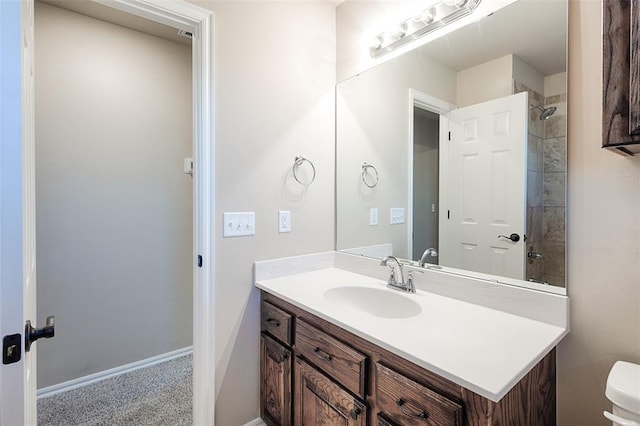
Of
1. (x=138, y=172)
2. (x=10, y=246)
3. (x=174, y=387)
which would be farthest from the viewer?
(x=138, y=172)

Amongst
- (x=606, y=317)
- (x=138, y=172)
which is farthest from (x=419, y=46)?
(x=138, y=172)

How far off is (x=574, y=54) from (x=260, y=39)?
4.57 feet

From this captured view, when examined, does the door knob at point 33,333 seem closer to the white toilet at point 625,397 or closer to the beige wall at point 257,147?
the beige wall at point 257,147

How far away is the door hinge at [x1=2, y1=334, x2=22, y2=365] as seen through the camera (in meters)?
0.57

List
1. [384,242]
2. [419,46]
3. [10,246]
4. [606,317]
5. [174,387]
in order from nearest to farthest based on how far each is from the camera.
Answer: [10,246], [606,317], [419,46], [384,242], [174,387]

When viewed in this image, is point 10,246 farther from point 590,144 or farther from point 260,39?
point 590,144

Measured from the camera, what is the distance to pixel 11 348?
583mm

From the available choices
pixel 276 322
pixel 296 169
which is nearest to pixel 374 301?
pixel 276 322

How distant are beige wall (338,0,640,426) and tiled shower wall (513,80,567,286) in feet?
0.09

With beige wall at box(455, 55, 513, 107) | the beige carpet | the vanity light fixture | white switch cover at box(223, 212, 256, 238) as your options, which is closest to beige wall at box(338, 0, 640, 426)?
beige wall at box(455, 55, 513, 107)

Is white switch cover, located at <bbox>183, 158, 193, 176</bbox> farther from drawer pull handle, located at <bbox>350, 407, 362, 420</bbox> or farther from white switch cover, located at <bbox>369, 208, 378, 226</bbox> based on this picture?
drawer pull handle, located at <bbox>350, 407, 362, 420</bbox>

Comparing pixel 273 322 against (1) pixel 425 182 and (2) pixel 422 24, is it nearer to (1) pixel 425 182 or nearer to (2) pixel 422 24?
(1) pixel 425 182

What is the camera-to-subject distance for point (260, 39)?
1.63 m

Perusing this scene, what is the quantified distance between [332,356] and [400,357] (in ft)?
1.09
